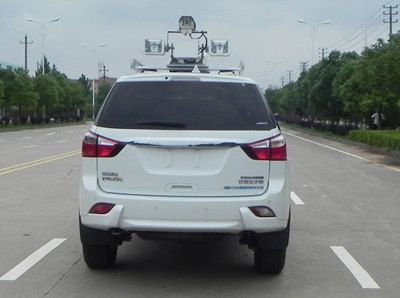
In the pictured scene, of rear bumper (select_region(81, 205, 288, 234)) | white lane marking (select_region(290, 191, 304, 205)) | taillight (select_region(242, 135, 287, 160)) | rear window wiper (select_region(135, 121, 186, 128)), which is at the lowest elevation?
white lane marking (select_region(290, 191, 304, 205))

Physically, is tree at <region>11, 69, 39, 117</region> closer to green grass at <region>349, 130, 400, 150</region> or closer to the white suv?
green grass at <region>349, 130, 400, 150</region>

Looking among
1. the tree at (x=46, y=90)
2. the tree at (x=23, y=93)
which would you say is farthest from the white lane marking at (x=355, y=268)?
the tree at (x=46, y=90)

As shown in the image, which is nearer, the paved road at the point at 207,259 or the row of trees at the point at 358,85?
the paved road at the point at 207,259

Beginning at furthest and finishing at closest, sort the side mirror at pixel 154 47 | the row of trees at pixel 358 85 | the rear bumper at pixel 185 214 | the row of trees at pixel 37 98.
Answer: the row of trees at pixel 37 98
the row of trees at pixel 358 85
the side mirror at pixel 154 47
the rear bumper at pixel 185 214

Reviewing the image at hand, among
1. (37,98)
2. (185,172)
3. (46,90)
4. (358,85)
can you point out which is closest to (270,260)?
(185,172)

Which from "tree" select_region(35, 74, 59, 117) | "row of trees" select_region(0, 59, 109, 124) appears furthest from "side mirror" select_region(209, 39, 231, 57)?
"tree" select_region(35, 74, 59, 117)

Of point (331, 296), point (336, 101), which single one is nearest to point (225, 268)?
point (331, 296)

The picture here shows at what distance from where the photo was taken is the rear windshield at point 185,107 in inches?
231

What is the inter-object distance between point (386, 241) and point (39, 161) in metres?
14.5

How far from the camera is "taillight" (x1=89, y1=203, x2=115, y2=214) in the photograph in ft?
18.9

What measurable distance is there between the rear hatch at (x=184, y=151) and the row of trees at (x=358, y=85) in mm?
19506

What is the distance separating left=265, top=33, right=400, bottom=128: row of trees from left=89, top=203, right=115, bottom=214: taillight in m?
20.1

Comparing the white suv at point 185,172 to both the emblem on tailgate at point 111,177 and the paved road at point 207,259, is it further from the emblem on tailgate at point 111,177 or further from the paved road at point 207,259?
the paved road at point 207,259

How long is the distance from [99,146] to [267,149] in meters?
1.51
